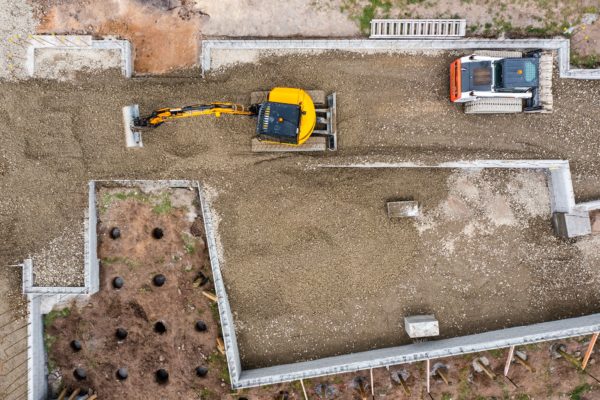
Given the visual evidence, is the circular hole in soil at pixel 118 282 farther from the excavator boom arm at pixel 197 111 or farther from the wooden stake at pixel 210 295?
the excavator boom arm at pixel 197 111

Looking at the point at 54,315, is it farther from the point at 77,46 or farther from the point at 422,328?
the point at 422,328

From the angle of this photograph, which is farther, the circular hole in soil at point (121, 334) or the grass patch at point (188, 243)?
the circular hole in soil at point (121, 334)

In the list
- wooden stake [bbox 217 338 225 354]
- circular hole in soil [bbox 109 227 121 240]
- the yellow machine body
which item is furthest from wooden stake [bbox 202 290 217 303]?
the yellow machine body

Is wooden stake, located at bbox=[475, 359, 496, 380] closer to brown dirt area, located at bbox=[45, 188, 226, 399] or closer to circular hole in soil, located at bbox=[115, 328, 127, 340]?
brown dirt area, located at bbox=[45, 188, 226, 399]

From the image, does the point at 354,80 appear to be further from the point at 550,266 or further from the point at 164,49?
the point at 550,266

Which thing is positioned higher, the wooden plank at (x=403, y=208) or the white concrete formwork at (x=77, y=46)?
the white concrete formwork at (x=77, y=46)

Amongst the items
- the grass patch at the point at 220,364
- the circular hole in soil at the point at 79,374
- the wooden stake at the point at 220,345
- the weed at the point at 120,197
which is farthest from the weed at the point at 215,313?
the circular hole in soil at the point at 79,374

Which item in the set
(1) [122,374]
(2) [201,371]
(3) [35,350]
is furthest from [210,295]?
(3) [35,350]
